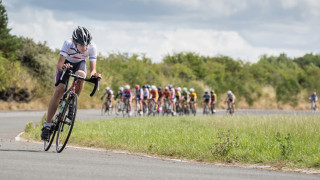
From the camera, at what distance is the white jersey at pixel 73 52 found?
959cm

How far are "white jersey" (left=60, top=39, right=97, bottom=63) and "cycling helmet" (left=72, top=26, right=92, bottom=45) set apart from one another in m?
0.15

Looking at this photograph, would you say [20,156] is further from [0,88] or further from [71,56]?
[0,88]

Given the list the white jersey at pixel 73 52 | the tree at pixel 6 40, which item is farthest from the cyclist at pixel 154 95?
the white jersey at pixel 73 52

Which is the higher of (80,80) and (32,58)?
(32,58)

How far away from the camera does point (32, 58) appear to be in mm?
42344

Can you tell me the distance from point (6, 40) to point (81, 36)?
32.9 meters

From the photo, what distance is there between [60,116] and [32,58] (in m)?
33.5

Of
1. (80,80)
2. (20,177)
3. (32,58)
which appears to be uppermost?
(32,58)

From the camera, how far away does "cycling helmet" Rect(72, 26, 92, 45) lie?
373 inches

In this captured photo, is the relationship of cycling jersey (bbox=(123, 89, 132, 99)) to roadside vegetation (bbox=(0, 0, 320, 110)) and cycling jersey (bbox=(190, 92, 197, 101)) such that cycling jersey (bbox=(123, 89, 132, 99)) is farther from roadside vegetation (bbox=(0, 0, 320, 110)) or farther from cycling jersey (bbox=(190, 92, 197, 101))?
roadside vegetation (bbox=(0, 0, 320, 110))

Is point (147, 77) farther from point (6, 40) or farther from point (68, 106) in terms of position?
point (68, 106)

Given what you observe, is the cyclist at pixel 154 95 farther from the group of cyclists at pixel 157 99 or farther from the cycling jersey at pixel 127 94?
the cycling jersey at pixel 127 94

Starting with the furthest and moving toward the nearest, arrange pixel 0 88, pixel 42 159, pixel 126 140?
pixel 0 88 < pixel 126 140 < pixel 42 159

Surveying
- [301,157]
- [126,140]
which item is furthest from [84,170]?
[126,140]
